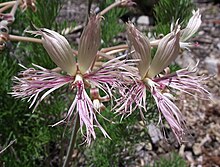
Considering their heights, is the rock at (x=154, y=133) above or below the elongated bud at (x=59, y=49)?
below

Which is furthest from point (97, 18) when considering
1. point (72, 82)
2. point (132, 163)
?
point (132, 163)

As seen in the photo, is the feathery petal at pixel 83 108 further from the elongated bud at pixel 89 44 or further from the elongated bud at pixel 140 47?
the elongated bud at pixel 140 47

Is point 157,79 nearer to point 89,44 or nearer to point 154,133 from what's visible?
point 89,44

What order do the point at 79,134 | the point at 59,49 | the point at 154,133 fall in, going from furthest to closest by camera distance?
the point at 154,133 < the point at 79,134 < the point at 59,49

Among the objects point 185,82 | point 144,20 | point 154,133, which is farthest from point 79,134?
point 144,20

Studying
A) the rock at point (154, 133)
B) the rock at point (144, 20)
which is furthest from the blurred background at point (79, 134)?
the rock at point (144, 20)

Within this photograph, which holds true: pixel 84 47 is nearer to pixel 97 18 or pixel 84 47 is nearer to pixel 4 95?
pixel 97 18

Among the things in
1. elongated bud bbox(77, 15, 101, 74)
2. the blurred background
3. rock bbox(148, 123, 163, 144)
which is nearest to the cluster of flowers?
elongated bud bbox(77, 15, 101, 74)
